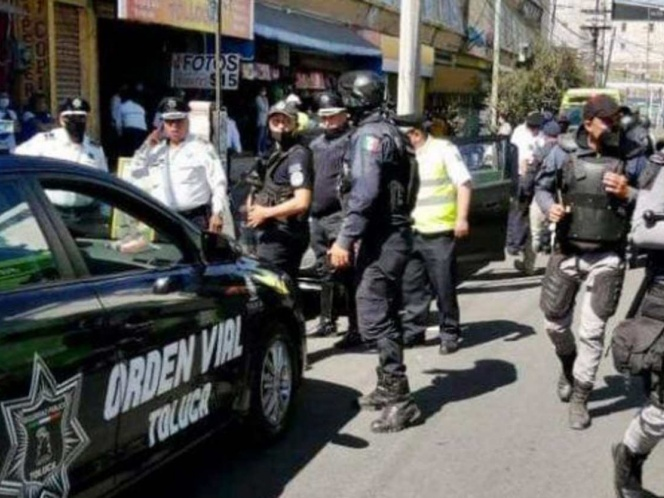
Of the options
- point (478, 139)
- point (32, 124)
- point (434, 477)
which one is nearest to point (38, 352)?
point (434, 477)

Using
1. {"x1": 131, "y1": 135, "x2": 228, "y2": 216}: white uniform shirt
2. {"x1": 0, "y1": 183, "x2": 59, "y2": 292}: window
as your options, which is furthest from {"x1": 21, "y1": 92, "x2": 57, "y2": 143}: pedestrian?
{"x1": 0, "y1": 183, "x2": 59, "y2": 292}: window

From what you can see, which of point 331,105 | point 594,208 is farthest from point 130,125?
point 594,208

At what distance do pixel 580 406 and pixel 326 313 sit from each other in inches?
103

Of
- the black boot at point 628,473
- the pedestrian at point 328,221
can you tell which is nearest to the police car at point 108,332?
the black boot at point 628,473

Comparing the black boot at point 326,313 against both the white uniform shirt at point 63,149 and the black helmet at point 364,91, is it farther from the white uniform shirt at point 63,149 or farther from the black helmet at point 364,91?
the black helmet at point 364,91

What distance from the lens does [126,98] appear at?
579 inches

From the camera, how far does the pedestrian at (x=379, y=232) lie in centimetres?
488

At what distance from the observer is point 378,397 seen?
17.4ft

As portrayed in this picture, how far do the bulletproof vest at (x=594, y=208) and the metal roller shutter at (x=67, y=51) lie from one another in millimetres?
9423

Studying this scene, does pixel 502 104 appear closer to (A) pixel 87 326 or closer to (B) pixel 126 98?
(B) pixel 126 98

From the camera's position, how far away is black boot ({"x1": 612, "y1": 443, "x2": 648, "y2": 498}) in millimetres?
4012

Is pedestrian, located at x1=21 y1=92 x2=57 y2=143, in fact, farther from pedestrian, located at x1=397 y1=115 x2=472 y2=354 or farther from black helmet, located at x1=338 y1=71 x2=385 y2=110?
black helmet, located at x1=338 y1=71 x2=385 y2=110

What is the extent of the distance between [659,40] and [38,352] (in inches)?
4808

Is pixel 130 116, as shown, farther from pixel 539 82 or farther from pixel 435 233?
pixel 539 82
